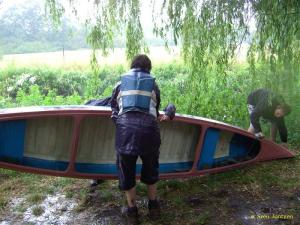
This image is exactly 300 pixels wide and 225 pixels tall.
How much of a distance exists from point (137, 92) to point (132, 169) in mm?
802

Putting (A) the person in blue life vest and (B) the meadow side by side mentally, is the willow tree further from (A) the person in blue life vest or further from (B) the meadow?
(A) the person in blue life vest

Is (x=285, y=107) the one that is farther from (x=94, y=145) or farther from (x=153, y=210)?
(x=94, y=145)

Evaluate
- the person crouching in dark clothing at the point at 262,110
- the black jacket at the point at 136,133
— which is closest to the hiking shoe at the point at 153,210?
the black jacket at the point at 136,133

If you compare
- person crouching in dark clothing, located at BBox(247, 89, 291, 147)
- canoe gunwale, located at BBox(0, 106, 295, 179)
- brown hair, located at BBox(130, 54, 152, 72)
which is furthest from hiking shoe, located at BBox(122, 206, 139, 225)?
person crouching in dark clothing, located at BBox(247, 89, 291, 147)

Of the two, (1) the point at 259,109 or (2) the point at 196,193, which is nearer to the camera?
(2) the point at 196,193

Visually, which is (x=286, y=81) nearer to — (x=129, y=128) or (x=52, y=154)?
(x=129, y=128)

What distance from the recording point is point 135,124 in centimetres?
385

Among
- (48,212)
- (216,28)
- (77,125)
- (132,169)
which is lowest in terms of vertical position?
(48,212)

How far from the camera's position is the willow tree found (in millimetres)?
3990

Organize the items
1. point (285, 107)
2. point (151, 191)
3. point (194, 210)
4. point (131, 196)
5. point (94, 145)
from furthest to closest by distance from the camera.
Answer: point (285, 107), point (94, 145), point (194, 210), point (151, 191), point (131, 196)

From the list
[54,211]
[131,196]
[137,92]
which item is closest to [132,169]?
[131,196]

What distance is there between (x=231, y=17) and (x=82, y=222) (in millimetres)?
2744

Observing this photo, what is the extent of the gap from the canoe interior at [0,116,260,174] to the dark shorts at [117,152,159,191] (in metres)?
1.10

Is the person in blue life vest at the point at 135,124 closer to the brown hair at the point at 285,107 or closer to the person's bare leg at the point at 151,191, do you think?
the person's bare leg at the point at 151,191
